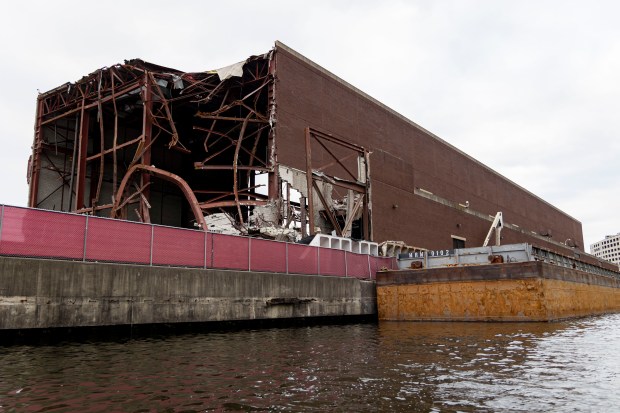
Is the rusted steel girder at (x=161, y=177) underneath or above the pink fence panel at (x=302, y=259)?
above

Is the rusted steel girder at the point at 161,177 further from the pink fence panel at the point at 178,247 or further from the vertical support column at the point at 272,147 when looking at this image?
the pink fence panel at the point at 178,247

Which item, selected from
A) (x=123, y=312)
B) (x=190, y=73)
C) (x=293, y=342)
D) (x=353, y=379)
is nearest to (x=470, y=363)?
(x=353, y=379)

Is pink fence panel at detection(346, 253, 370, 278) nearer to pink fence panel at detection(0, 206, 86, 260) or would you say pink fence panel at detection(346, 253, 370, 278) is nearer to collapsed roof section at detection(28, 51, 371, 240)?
collapsed roof section at detection(28, 51, 371, 240)

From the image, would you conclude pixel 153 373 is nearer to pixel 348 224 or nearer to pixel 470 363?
pixel 470 363

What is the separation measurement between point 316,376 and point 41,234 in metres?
Answer: 11.0

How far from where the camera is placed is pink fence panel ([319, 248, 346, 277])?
24.7 m

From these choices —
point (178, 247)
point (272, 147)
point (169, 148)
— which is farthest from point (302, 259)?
point (169, 148)

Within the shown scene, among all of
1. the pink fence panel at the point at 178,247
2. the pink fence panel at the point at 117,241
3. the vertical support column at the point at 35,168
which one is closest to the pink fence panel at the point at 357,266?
the pink fence panel at the point at 178,247

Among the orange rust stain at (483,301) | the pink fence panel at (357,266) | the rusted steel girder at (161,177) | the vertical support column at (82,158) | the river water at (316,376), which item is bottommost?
the river water at (316,376)

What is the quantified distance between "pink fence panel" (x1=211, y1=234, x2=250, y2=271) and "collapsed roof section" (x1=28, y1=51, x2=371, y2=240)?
30.7 ft

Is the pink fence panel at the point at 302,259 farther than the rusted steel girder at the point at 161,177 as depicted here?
No

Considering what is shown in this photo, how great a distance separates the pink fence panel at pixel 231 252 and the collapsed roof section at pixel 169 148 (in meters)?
9.37

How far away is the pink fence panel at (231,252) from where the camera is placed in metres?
19.8

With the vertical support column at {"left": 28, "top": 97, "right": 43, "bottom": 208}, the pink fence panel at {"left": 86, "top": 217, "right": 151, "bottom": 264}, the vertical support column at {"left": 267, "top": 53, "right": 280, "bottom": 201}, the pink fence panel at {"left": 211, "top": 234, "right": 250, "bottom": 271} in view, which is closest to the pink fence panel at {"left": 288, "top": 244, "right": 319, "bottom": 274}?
the pink fence panel at {"left": 211, "top": 234, "right": 250, "bottom": 271}
